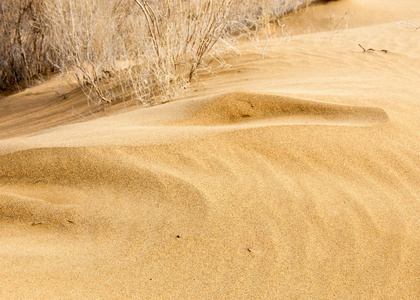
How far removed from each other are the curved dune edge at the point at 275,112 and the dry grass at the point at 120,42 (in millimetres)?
1445

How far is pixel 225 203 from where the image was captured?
2053mm

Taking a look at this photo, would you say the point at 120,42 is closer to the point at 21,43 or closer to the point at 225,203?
the point at 21,43

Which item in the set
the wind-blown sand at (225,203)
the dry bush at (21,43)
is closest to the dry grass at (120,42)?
the dry bush at (21,43)

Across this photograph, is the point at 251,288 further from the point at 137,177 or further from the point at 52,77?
the point at 52,77

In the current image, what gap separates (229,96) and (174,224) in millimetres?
1524

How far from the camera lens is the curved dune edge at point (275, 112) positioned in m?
2.95

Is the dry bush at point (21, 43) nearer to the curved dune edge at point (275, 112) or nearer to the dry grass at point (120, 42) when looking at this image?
the dry grass at point (120, 42)

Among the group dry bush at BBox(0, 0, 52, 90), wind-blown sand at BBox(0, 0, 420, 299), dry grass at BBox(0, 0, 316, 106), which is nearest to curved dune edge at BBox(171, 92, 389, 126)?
wind-blown sand at BBox(0, 0, 420, 299)

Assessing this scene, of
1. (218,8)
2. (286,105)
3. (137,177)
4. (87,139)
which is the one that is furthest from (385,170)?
(218,8)

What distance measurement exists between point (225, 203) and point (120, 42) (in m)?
5.10

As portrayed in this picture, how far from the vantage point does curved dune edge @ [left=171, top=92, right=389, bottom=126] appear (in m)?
2.95

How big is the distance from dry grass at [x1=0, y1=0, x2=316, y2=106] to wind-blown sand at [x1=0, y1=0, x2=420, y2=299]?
5.76 feet

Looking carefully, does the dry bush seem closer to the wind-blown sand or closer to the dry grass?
the dry grass

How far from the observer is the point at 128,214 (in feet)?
6.56
